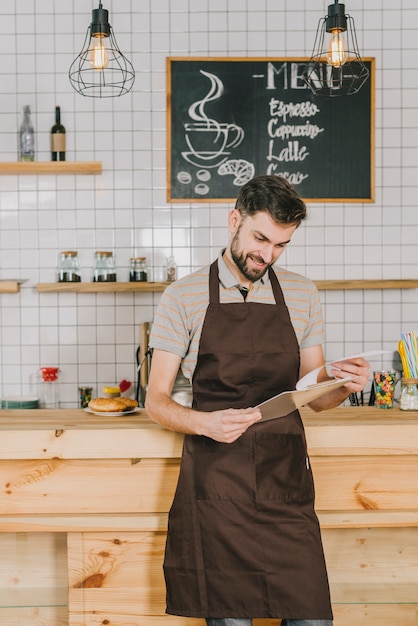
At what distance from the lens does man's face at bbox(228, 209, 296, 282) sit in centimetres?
222

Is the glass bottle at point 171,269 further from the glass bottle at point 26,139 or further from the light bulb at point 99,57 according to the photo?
the light bulb at point 99,57

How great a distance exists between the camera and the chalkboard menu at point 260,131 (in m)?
3.93

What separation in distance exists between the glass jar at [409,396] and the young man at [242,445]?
0.59 m

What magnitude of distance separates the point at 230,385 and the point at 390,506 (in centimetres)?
77

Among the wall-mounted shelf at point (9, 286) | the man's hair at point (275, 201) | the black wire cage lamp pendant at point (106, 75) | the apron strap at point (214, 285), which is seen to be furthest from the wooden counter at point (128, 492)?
the black wire cage lamp pendant at point (106, 75)

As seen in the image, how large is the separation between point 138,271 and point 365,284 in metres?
1.16

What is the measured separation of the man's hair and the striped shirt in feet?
0.75

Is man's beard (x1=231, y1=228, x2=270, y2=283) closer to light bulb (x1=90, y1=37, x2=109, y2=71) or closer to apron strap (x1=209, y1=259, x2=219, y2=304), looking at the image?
apron strap (x1=209, y1=259, x2=219, y2=304)

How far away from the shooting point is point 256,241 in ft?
7.34

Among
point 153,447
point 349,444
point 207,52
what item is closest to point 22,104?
point 207,52

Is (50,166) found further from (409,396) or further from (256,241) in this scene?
(409,396)

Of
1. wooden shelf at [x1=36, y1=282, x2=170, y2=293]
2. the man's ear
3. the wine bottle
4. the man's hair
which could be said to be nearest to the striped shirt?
the man's ear

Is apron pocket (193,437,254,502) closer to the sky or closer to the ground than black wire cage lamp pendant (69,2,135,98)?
closer to the ground

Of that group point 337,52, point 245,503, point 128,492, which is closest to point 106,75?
point 337,52
